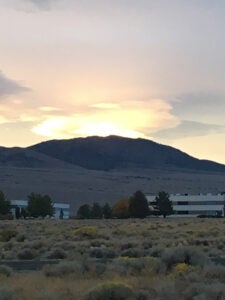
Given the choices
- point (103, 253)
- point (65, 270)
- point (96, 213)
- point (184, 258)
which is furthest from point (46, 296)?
point (96, 213)

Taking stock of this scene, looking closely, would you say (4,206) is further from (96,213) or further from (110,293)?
(110,293)

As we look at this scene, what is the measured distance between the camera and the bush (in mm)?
16156

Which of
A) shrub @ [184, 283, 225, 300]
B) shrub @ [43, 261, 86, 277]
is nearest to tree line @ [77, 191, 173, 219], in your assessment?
shrub @ [43, 261, 86, 277]

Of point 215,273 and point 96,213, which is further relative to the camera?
point 96,213

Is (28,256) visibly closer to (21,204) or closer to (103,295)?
(103,295)

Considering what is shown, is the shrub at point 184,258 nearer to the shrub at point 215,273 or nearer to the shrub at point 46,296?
the shrub at point 215,273

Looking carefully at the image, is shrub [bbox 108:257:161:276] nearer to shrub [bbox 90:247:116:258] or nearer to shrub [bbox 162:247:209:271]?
shrub [bbox 162:247:209:271]

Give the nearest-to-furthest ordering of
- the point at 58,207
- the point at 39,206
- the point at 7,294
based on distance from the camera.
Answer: the point at 7,294, the point at 39,206, the point at 58,207

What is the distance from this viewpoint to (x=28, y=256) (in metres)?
32.3

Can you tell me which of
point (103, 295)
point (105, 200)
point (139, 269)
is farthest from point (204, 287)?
point (105, 200)

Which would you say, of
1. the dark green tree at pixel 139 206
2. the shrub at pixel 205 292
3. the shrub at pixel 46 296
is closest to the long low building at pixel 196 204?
the dark green tree at pixel 139 206

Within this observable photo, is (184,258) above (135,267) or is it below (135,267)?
above

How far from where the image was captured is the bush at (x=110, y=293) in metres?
16.2

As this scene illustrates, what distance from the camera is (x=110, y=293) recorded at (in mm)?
16188
